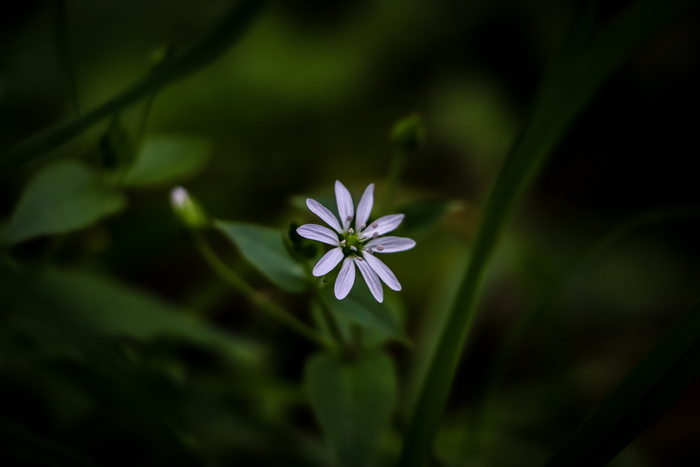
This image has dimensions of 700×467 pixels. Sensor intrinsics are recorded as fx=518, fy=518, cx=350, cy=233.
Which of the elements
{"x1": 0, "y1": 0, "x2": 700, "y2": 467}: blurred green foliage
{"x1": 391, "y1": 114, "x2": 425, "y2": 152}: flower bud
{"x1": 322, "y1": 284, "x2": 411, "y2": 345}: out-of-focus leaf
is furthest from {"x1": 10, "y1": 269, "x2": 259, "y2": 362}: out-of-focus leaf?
{"x1": 391, "y1": 114, "x2": 425, "y2": 152}: flower bud

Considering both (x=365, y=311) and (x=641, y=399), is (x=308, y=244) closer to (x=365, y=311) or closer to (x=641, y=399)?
(x=365, y=311)

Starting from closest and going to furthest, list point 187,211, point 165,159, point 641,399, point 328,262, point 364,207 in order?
point 641,399 < point 328,262 < point 364,207 < point 187,211 < point 165,159

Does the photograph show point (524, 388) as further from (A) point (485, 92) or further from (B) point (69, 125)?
(B) point (69, 125)

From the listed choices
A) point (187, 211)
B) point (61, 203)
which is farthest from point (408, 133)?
point (61, 203)

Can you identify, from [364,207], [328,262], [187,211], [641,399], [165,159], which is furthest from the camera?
[165,159]

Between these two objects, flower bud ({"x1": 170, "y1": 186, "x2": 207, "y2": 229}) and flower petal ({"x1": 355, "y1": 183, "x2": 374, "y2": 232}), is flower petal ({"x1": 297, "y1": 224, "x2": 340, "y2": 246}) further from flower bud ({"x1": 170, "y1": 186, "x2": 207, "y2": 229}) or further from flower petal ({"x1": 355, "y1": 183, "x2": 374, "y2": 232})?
flower bud ({"x1": 170, "y1": 186, "x2": 207, "y2": 229})

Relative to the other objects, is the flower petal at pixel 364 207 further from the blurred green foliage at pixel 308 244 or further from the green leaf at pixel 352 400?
the green leaf at pixel 352 400

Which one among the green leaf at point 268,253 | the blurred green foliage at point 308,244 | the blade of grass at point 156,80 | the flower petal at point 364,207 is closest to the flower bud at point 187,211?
the blurred green foliage at point 308,244
